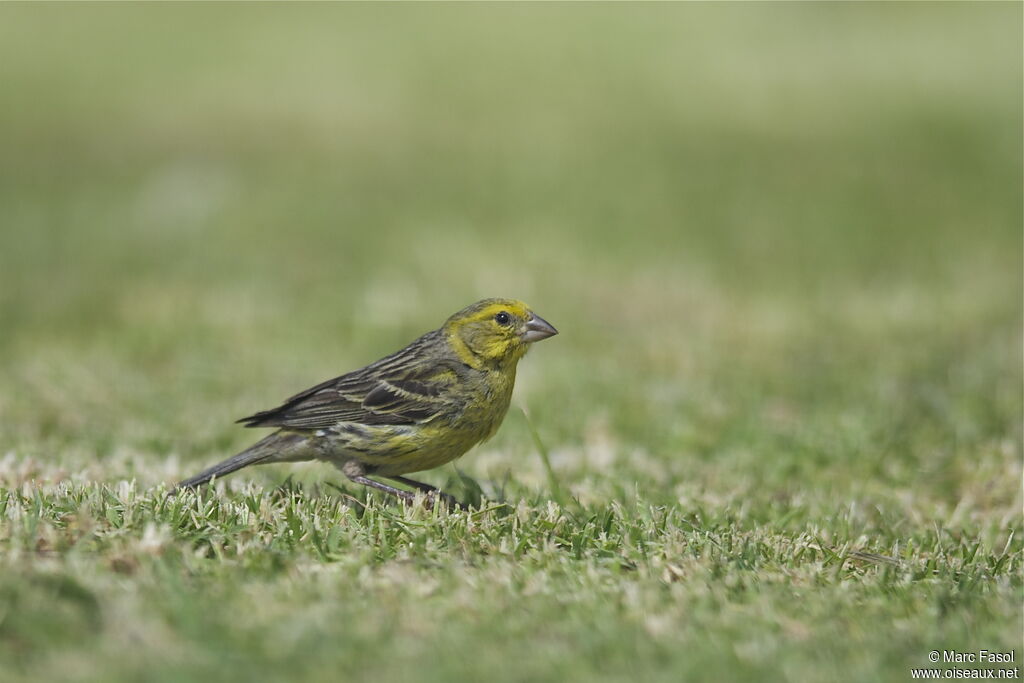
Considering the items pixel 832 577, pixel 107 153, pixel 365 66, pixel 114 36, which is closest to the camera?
pixel 832 577

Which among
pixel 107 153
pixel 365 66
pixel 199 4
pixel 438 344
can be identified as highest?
pixel 199 4

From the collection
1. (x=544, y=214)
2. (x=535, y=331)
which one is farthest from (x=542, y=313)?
(x=535, y=331)

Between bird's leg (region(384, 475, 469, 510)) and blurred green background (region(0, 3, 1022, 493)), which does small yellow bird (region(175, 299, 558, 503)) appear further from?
blurred green background (region(0, 3, 1022, 493))

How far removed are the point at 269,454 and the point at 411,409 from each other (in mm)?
766

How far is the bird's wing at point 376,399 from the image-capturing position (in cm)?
632

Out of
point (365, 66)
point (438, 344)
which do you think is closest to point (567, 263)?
point (438, 344)

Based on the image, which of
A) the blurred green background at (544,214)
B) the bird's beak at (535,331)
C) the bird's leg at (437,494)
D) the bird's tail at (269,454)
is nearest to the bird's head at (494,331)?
the bird's beak at (535,331)

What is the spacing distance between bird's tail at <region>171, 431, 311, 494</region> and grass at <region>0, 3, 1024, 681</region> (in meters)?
0.14

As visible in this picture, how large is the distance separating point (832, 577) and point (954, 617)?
59cm

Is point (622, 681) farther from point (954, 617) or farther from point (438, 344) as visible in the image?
point (438, 344)

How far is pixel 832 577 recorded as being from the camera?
5.24 m

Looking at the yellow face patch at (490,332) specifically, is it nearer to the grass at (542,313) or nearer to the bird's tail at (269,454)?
the grass at (542,313)

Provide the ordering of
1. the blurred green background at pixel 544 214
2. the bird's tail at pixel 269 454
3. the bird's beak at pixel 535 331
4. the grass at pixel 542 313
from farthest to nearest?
the blurred green background at pixel 544 214
the bird's beak at pixel 535 331
the bird's tail at pixel 269 454
the grass at pixel 542 313

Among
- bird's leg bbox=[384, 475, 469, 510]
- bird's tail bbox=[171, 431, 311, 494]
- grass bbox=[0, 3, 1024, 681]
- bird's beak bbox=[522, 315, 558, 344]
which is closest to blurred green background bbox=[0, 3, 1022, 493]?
grass bbox=[0, 3, 1024, 681]
